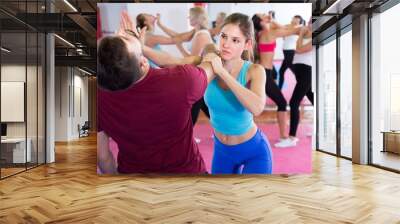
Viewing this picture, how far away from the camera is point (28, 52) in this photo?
752 centimetres

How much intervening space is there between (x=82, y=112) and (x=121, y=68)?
14.2m

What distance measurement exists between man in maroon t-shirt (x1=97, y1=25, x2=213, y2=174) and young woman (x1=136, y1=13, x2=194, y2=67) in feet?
0.48

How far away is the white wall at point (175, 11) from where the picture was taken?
6.46 metres

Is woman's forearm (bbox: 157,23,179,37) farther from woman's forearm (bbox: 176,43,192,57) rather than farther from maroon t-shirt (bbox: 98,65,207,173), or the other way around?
maroon t-shirt (bbox: 98,65,207,173)

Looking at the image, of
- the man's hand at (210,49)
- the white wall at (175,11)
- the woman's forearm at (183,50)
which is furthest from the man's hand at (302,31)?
the woman's forearm at (183,50)

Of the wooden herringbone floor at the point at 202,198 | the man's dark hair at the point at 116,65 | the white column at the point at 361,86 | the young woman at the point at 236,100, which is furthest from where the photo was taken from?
the white column at the point at 361,86

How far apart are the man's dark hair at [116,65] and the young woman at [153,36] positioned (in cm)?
38

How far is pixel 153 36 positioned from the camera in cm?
645

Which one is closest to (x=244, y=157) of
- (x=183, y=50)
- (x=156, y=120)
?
(x=156, y=120)

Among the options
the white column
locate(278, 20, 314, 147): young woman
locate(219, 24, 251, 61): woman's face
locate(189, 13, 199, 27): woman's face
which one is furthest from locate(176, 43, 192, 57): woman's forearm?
the white column

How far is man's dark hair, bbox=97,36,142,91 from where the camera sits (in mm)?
6258

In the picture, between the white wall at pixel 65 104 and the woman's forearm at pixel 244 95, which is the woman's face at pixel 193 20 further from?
the white wall at pixel 65 104

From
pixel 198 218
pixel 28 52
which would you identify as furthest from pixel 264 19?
pixel 28 52

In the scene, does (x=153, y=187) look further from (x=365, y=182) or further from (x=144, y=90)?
(x=365, y=182)
